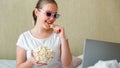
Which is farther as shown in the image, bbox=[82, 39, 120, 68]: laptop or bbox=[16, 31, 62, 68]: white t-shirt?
bbox=[16, 31, 62, 68]: white t-shirt

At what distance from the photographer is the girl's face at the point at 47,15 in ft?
4.27

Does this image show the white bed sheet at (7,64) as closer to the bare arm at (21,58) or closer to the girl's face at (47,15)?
the bare arm at (21,58)

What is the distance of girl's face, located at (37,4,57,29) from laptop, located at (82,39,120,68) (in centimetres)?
28

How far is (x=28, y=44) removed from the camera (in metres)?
1.39

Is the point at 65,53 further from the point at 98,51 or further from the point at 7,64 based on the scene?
the point at 7,64

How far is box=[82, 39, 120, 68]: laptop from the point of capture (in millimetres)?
1111

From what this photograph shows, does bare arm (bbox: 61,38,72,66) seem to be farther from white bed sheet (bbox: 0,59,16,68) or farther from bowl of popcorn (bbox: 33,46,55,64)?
white bed sheet (bbox: 0,59,16,68)

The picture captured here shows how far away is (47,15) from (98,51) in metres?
0.33

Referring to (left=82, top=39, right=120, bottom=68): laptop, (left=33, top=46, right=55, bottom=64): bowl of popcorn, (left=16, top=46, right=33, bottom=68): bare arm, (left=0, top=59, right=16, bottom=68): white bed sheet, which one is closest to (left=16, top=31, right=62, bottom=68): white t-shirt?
(left=16, top=46, right=33, bottom=68): bare arm

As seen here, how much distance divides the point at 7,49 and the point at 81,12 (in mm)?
709

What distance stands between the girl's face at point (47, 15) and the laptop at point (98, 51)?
0.28 meters

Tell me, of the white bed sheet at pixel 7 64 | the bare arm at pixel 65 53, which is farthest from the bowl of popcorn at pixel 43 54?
the white bed sheet at pixel 7 64

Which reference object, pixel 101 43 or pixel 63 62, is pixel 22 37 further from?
pixel 101 43

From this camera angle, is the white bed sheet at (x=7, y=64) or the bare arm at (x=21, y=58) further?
the white bed sheet at (x=7, y=64)
